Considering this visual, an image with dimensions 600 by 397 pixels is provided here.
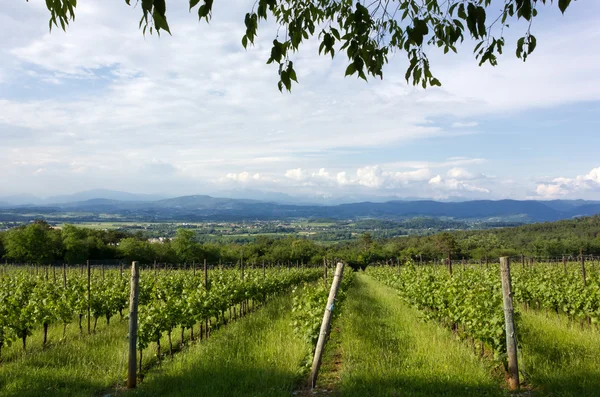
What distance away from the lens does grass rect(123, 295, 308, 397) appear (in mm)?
5449

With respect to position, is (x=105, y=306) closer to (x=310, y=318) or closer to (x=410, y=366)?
(x=310, y=318)

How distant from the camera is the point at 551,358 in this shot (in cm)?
635

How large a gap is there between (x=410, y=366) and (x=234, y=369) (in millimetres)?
2570

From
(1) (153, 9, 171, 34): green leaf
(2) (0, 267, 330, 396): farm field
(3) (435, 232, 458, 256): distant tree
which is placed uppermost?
(1) (153, 9, 171, 34): green leaf

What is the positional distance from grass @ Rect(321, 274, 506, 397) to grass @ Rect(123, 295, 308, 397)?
0.73m

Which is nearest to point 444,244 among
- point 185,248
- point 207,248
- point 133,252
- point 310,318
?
point 207,248

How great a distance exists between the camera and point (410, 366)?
6.08 metres

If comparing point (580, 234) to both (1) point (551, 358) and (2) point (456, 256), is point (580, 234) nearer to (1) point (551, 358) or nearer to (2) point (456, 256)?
(2) point (456, 256)

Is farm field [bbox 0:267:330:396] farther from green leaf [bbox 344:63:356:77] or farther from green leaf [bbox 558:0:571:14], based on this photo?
green leaf [bbox 558:0:571:14]

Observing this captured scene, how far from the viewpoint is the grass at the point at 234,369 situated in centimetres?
545

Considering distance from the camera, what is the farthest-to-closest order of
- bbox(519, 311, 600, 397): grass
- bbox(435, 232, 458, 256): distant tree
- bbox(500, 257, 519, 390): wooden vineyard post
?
1. bbox(435, 232, 458, 256): distant tree
2. bbox(500, 257, 519, 390): wooden vineyard post
3. bbox(519, 311, 600, 397): grass

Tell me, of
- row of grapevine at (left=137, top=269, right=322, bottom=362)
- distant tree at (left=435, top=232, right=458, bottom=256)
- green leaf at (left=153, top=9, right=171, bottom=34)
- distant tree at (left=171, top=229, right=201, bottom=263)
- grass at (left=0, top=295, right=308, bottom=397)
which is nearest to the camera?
green leaf at (left=153, top=9, right=171, bottom=34)

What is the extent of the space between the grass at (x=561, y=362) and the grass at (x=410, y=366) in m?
0.56

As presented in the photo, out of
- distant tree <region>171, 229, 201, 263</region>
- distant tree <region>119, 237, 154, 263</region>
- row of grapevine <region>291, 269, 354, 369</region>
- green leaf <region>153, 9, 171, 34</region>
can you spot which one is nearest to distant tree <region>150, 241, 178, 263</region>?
distant tree <region>171, 229, 201, 263</region>
